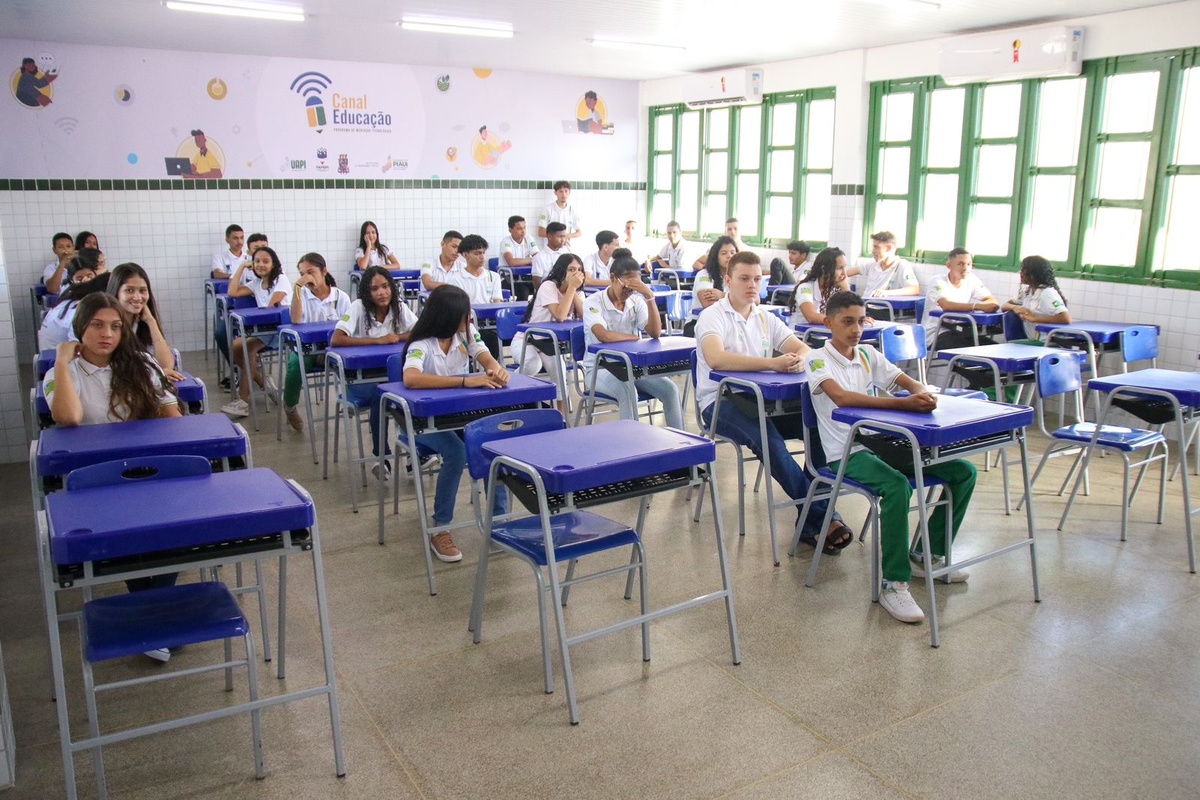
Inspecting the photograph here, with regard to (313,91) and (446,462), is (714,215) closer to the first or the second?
(313,91)

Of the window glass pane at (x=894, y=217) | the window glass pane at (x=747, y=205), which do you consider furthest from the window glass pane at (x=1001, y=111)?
the window glass pane at (x=747, y=205)

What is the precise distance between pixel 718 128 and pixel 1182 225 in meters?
5.39

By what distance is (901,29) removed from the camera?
7.68m

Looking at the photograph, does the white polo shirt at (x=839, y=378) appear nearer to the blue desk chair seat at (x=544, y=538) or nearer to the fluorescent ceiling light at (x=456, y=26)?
the blue desk chair seat at (x=544, y=538)

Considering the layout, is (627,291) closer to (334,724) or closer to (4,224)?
(334,724)

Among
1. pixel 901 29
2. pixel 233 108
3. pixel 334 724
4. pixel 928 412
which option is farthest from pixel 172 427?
pixel 233 108

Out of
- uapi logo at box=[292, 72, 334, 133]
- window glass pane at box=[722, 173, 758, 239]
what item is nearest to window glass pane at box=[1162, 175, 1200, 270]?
window glass pane at box=[722, 173, 758, 239]

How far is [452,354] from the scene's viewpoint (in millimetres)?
4473

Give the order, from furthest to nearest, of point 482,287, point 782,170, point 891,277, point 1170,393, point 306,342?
point 782,170, point 891,277, point 482,287, point 306,342, point 1170,393

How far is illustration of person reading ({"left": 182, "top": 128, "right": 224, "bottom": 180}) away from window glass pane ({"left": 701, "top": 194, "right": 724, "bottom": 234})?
5344 mm

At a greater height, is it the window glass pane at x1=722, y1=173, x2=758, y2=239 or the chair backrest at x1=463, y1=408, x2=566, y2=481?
the window glass pane at x1=722, y1=173, x2=758, y2=239

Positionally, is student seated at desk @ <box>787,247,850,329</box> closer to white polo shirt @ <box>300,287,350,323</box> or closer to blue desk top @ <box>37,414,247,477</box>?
white polo shirt @ <box>300,287,350,323</box>

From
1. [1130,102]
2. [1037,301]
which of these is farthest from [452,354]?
[1130,102]

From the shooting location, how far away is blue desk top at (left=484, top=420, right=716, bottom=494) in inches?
106
